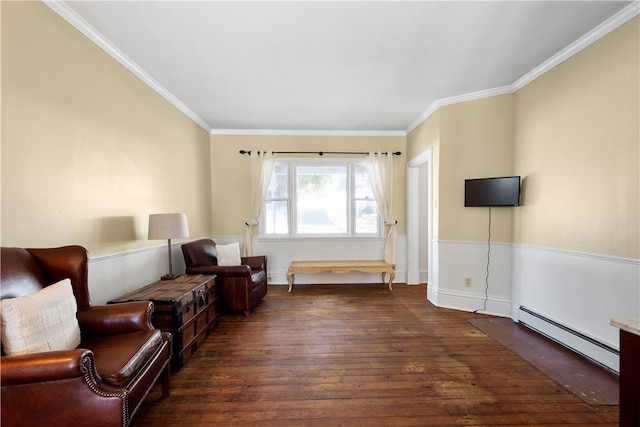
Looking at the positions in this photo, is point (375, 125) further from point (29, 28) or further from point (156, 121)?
point (29, 28)

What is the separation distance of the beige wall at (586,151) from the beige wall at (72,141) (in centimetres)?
421

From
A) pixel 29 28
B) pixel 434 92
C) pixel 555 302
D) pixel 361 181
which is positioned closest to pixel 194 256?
pixel 29 28

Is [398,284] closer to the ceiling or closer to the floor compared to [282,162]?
closer to the floor

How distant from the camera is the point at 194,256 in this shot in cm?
333

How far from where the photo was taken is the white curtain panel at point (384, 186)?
449cm

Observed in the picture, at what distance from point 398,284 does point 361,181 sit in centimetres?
197

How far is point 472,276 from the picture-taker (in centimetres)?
328

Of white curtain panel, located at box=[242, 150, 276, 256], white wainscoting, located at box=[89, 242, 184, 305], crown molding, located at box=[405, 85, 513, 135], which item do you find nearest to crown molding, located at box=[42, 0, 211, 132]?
white curtain panel, located at box=[242, 150, 276, 256]

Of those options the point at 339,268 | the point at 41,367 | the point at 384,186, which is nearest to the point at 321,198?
the point at 384,186

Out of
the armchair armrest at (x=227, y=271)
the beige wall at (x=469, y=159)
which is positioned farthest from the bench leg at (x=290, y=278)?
the beige wall at (x=469, y=159)

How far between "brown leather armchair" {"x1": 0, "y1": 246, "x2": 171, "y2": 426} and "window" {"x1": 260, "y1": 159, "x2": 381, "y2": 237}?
2933 millimetres

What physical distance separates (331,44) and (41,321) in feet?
8.82

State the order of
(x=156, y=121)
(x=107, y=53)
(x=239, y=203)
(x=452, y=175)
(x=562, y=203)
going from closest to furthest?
(x=107, y=53)
(x=562, y=203)
(x=156, y=121)
(x=452, y=175)
(x=239, y=203)

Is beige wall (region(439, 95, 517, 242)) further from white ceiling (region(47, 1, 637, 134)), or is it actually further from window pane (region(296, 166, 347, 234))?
window pane (region(296, 166, 347, 234))
